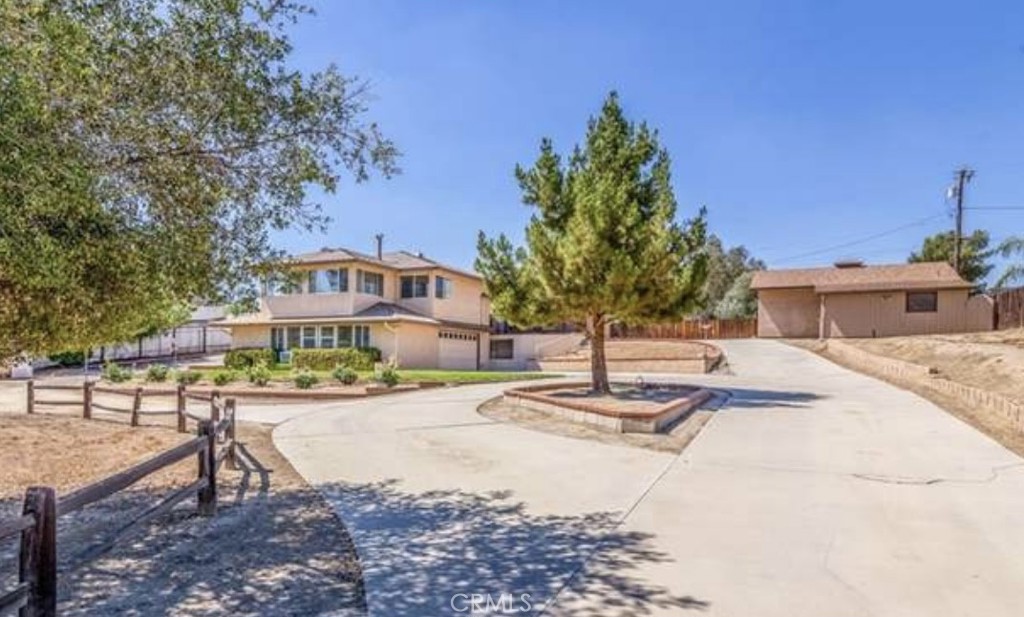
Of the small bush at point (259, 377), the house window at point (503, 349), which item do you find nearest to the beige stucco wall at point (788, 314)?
the house window at point (503, 349)

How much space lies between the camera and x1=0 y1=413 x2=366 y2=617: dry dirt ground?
5020 millimetres

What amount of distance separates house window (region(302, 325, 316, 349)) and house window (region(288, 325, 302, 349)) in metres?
0.25

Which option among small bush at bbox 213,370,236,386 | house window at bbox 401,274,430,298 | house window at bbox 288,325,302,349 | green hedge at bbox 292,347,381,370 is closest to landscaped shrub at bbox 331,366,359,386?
small bush at bbox 213,370,236,386

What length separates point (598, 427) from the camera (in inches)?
505

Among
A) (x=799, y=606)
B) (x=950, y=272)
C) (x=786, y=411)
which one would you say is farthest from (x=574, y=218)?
(x=950, y=272)

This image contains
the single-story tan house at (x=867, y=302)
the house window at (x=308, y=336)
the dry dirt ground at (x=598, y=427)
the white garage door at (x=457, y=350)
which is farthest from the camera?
the single-story tan house at (x=867, y=302)

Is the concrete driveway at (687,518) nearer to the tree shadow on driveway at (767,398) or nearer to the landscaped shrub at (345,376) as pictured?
the tree shadow on driveway at (767,398)

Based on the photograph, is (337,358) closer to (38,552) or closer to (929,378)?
(929,378)

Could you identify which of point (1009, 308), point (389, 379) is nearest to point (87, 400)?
point (389, 379)

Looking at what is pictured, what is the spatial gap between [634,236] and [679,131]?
4.46 m

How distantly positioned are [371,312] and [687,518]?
2632 cm

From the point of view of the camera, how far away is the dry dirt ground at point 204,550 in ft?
16.5

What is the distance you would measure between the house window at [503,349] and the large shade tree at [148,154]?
33.0 metres

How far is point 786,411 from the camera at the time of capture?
1541 centimetres
